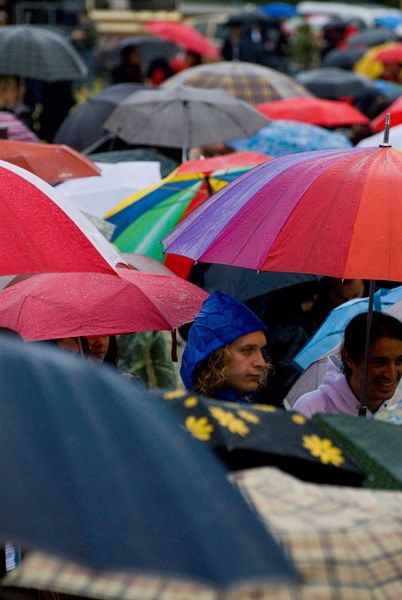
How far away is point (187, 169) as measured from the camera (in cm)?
685

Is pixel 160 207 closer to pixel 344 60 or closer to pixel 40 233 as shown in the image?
pixel 40 233

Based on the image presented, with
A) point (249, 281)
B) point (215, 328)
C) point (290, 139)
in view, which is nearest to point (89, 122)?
point (290, 139)

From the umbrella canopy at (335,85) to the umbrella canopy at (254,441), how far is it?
12.4m

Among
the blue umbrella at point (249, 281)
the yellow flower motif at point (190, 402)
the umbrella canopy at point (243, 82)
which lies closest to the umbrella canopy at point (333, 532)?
the yellow flower motif at point (190, 402)

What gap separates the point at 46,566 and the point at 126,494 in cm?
26

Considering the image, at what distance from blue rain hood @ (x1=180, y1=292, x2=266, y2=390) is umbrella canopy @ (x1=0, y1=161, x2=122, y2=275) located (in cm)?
50

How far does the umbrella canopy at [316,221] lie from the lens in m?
4.22

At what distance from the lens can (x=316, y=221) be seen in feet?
14.3

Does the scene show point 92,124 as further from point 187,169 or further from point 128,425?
point 128,425

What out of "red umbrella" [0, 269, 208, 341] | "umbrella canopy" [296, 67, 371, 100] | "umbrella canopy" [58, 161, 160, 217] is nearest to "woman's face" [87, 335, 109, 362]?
"red umbrella" [0, 269, 208, 341]

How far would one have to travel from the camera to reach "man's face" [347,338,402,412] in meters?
4.81

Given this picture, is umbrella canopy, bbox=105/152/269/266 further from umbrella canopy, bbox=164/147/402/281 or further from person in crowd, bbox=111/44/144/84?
person in crowd, bbox=111/44/144/84

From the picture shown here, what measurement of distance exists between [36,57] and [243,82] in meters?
1.87

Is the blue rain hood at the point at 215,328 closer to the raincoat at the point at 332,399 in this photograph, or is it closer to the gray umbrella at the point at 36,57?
the raincoat at the point at 332,399
